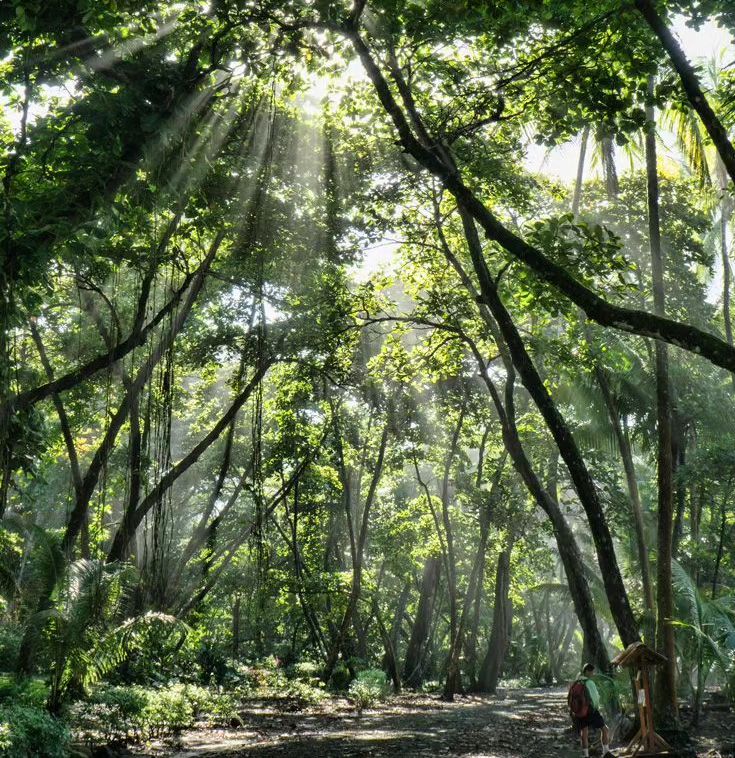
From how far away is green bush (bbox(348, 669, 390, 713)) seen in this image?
62.4 feet

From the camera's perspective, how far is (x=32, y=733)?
27.1 feet

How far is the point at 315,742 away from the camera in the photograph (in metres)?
12.2

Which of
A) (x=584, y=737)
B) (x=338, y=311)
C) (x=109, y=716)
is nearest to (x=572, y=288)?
(x=338, y=311)

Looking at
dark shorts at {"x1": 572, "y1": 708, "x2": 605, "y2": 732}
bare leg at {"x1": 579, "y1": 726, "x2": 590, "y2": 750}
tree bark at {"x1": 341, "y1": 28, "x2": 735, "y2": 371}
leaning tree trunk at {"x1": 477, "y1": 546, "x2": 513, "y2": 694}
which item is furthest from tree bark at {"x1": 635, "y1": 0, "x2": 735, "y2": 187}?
leaning tree trunk at {"x1": 477, "y1": 546, "x2": 513, "y2": 694}

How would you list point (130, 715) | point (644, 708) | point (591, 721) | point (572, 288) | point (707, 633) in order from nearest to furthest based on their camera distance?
1. point (572, 288)
2. point (644, 708)
3. point (591, 721)
4. point (130, 715)
5. point (707, 633)

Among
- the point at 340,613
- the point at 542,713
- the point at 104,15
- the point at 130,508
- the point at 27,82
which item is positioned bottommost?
the point at 542,713

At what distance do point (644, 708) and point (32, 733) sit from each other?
6.55m

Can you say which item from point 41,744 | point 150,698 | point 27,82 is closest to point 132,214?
point 27,82

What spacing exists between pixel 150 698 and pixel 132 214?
7.54 m

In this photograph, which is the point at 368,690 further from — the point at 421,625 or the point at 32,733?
the point at 32,733

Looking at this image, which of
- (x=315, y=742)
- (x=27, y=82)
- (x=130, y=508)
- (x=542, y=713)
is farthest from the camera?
(x=542, y=713)

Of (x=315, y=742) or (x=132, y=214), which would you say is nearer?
(x=132, y=214)

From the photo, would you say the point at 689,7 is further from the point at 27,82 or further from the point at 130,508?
the point at 130,508

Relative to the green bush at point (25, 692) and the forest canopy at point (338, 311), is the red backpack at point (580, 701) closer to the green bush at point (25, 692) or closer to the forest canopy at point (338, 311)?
the forest canopy at point (338, 311)
